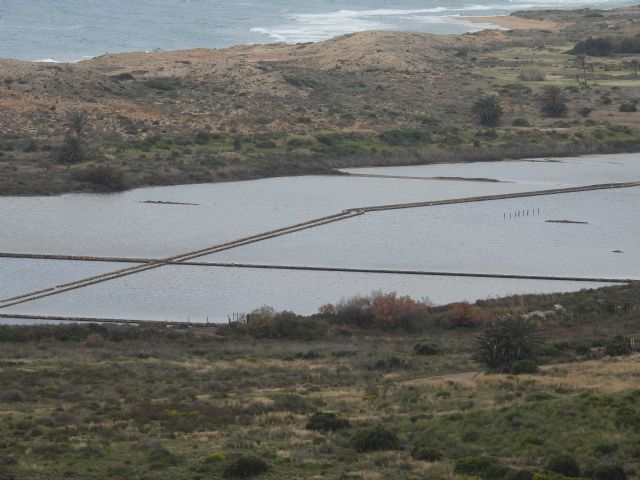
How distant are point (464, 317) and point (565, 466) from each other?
2156cm

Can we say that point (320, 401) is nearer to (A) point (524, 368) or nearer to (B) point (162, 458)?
Answer: (A) point (524, 368)

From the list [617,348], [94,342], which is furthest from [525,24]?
[617,348]

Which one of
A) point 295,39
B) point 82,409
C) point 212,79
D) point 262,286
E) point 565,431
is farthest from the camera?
point 295,39

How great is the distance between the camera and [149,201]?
228 ft

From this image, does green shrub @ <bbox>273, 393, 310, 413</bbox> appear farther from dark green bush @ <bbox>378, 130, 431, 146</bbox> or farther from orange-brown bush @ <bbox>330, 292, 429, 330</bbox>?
dark green bush @ <bbox>378, 130, 431, 146</bbox>

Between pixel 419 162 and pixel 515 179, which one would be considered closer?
pixel 515 179

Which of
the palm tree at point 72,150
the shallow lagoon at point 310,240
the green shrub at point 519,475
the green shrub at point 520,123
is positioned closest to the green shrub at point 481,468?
the green shrub at point 519,475

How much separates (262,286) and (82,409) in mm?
19734

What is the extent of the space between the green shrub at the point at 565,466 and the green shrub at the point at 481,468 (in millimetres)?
895

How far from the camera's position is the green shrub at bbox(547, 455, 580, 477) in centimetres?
2478

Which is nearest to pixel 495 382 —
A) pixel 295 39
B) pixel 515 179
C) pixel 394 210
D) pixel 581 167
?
pixel 394 210

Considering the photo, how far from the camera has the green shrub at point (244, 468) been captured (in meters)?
25.7

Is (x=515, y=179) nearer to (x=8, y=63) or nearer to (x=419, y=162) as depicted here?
(x=419, y=162)

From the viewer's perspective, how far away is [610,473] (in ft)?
80.0
